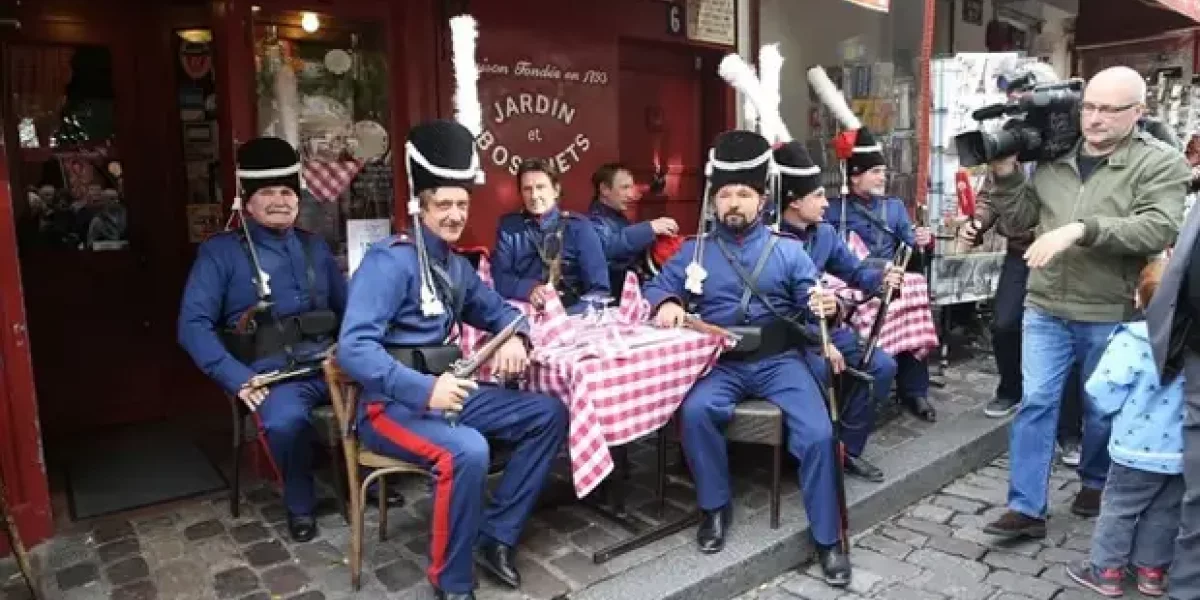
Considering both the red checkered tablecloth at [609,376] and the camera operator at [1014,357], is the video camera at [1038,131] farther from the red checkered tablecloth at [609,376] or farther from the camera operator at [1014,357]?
the red checkered tablecloth at [609,376]

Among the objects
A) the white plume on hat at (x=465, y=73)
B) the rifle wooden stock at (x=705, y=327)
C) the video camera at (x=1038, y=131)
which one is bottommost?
the rifle wooden stock at (x=705, y=327)

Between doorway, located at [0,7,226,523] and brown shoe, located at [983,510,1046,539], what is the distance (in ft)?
13.7

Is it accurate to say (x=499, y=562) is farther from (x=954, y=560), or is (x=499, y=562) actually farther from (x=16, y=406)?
(x=16, y=406)

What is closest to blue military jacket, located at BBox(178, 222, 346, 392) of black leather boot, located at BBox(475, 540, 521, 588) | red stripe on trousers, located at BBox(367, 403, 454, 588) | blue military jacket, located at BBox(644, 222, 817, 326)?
red stripe on trousers, located at BBox(367, 403, 454, 588)

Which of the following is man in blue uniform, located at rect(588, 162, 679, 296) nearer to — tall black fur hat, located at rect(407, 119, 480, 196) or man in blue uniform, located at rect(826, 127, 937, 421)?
man in blue uniform, located at rect(826, 127, 937, 421)

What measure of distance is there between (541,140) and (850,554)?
353cm

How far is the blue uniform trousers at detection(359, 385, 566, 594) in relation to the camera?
3.18m

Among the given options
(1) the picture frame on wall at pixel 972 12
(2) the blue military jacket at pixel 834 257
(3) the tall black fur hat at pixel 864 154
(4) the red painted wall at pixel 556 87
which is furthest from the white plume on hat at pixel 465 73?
(1) the picture frame on wall at pixel 972 12

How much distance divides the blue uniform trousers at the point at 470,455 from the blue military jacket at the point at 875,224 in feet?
9.66

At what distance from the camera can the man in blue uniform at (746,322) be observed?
147 inches

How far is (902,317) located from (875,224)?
66cm

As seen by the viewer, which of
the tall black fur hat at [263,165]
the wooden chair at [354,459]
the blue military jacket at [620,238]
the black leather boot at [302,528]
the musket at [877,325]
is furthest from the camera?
the blue military jacket at [620,238]

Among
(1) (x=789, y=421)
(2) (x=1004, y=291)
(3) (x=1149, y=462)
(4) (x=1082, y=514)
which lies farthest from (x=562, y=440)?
(2) (x=1004, y=291)

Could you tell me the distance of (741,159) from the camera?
4086 mm
